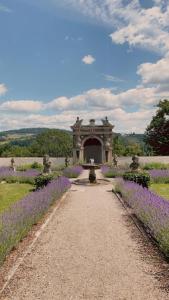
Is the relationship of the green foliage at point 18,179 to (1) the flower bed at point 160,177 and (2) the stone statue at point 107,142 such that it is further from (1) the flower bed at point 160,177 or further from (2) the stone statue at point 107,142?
(2) the stone statue at point 107,142

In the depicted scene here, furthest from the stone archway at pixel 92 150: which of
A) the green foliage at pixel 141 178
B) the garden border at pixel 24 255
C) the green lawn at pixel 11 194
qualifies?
the garden border at pixel 24 255

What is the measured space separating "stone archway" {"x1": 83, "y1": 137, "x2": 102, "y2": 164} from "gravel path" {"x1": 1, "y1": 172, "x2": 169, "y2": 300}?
136 feet

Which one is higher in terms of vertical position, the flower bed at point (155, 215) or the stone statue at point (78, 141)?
the stone statue at point (78, 141)

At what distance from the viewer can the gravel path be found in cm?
623

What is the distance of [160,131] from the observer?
56781mm

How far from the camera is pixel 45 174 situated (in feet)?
71.0

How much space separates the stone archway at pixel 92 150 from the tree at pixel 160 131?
9.10m

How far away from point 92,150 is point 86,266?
155 ft

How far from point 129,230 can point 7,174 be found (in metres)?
19.6

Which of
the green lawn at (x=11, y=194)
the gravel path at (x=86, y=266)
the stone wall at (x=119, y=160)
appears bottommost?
the gravel path at (x=86, y=266)

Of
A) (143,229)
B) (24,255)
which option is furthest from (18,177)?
(24,255)

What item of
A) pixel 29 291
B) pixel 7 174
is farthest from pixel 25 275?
pixel 7 174

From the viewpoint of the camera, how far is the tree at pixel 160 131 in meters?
56.5

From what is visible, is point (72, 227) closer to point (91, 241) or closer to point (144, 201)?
point (91, 241)
